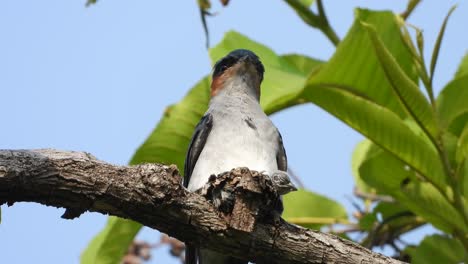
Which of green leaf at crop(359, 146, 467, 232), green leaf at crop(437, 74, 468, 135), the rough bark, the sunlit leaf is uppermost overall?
the sunlit leaf

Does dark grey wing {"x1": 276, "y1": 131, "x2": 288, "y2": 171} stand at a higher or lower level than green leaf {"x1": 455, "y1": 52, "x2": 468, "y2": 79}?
lower

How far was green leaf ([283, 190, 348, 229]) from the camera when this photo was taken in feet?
21.1

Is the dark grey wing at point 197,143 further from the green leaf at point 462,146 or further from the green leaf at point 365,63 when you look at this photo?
the green leaf at point 462,146

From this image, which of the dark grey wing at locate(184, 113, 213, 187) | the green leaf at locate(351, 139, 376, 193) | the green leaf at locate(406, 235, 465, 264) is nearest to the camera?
the dark grey wing at locate(184, 113, 213, 187)

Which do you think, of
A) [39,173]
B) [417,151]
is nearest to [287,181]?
[417,151]

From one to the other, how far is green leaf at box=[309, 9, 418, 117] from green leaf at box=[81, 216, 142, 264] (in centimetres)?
152

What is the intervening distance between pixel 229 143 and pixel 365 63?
90 centimetres

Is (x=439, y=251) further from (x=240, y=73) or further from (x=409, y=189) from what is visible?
(x=240, y=73)

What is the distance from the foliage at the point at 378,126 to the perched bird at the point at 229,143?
0.53 ft

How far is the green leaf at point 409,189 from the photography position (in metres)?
5.25

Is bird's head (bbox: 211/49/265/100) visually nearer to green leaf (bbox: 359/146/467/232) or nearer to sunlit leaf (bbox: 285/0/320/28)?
sunlit leaf (bbox: 285/0/320/28)

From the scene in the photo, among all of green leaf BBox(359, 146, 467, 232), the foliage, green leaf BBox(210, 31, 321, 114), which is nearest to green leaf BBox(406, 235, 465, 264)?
the foliage

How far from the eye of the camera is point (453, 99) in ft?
18.3

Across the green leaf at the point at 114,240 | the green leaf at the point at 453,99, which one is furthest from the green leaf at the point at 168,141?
the green leaf at the point at 453,99
